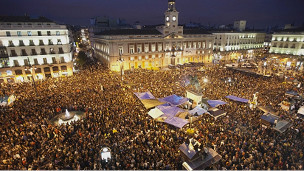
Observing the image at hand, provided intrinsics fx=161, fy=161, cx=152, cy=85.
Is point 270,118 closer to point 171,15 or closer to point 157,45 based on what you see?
point 157,45

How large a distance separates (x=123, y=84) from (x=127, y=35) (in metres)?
20.4

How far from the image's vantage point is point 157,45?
162 ft

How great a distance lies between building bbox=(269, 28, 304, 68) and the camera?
49600 mm

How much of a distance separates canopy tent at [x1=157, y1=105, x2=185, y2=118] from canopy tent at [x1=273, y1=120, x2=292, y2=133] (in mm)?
9364

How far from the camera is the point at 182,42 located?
172ft

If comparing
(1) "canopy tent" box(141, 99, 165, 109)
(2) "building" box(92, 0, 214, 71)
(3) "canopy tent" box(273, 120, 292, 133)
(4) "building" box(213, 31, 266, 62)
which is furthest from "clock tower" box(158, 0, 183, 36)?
(3) "canopy tent" box(273, 120, 292, 133)

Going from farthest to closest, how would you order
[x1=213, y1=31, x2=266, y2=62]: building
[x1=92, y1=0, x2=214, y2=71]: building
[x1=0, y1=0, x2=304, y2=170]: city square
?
[x1=213, y1=31, x2=266, y2=62]: building < [x1=92, y1=0, x2=214, y2=71]: building < [x1=0, y1=0, x2=304, y2=170]: city square

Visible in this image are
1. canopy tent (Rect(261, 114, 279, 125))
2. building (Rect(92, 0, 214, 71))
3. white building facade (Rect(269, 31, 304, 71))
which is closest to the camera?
canopy tent (Rect(261, 114, 279, 125))

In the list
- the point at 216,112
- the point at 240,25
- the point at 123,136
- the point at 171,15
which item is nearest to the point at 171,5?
the point at 171,15

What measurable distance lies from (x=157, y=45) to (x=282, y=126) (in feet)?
128

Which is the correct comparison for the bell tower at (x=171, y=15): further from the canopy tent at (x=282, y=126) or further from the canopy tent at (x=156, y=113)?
the canopy tent at (x=282, y=126)

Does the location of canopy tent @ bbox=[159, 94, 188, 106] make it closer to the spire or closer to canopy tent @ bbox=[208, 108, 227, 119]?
canopy tent @ bbox=[208, 108, 227, 119]

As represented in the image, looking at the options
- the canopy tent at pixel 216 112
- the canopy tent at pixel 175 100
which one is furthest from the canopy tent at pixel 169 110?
the canopy tent at pixel 216 112

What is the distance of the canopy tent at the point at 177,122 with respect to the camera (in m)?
16.4
